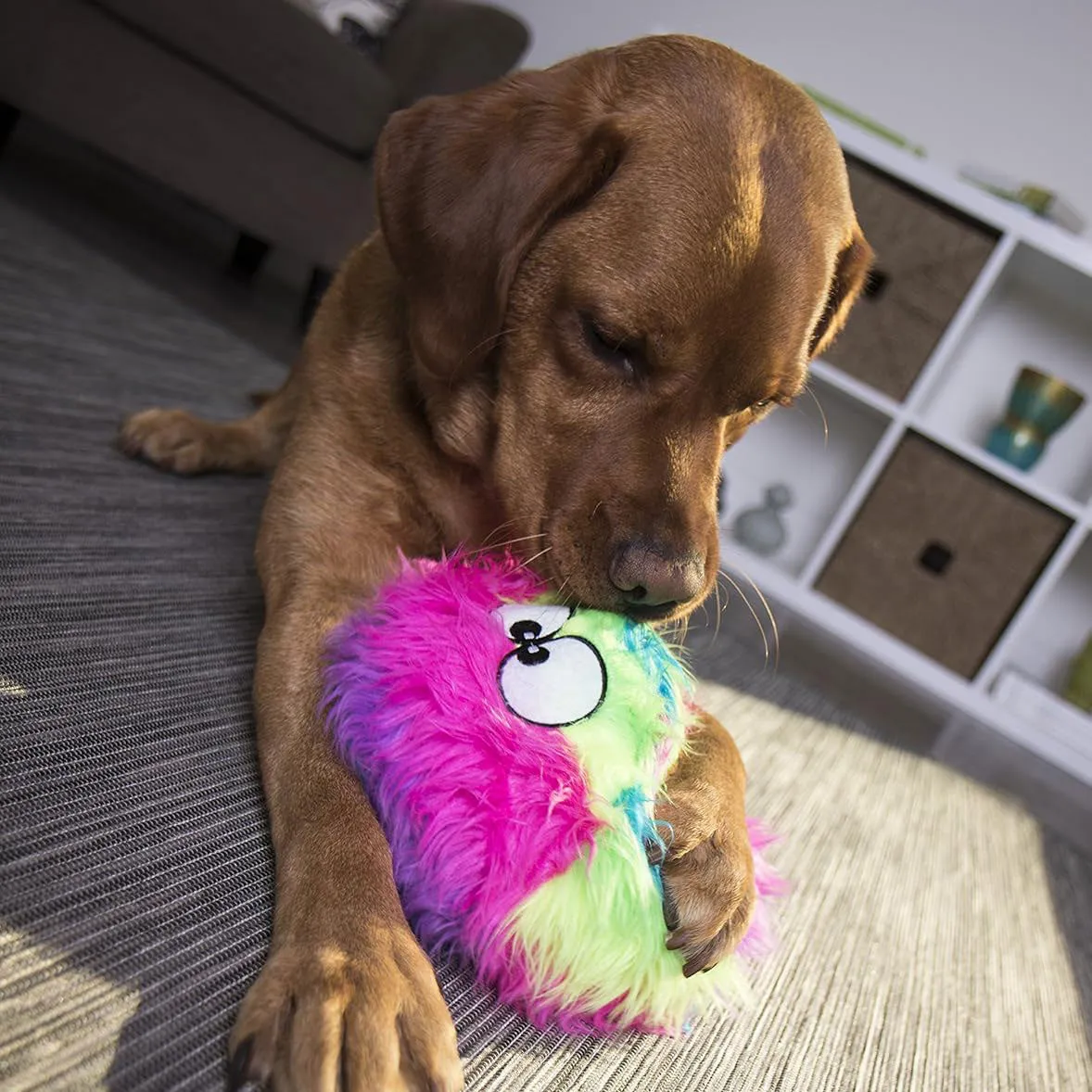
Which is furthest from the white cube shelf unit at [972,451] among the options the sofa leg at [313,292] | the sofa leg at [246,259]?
the sofa leg at [246,259]

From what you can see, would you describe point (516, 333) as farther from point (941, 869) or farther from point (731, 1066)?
point (941, 869)

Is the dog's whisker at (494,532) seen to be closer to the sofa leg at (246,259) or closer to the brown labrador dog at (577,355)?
the brown labrador dog at (577,355)

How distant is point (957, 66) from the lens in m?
4.13

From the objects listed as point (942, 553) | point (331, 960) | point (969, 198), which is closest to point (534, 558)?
point (331, 960)

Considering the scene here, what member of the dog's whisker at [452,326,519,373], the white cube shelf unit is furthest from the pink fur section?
the white cube shelf unit

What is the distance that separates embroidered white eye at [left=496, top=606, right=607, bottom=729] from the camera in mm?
972

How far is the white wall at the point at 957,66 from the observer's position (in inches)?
158

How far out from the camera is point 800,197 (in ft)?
4.09

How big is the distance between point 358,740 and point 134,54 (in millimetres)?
3109

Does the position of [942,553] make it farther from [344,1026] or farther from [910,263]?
[344,1026]

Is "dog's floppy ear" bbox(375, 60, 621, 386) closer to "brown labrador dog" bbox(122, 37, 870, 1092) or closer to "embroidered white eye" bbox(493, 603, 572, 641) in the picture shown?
"brown labrador dog" bbox(122, 37, 870, 1092)

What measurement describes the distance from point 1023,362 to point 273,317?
3.18 metres

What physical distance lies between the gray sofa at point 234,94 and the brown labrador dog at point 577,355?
7.64 ft

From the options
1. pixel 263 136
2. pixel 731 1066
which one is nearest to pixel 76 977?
pixel 731 1066
